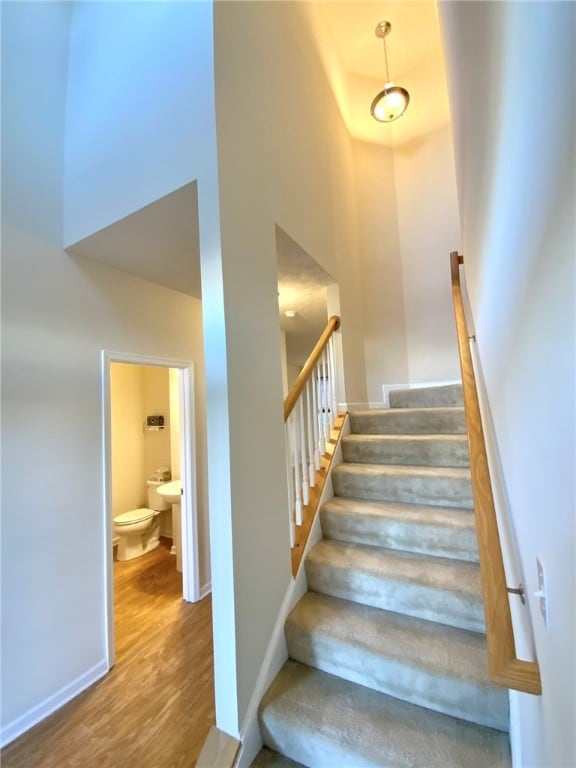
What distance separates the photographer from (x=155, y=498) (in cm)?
404

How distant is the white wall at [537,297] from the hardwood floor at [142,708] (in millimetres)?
1511

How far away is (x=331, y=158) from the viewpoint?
9.78 feet

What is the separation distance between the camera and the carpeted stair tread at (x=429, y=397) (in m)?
2.82

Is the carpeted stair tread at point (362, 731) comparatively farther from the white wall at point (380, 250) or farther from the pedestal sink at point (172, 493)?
the white wall at point (380, 250)

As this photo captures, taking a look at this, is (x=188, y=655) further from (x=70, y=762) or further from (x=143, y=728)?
(x=70, y=762)

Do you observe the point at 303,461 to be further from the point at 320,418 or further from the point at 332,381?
the point at 332,381

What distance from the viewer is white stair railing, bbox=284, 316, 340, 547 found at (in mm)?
1936

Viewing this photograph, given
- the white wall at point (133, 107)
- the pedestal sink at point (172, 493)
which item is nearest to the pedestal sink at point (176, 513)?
the pedestal sink at point (172, 493)

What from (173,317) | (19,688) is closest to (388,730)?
(19,688)

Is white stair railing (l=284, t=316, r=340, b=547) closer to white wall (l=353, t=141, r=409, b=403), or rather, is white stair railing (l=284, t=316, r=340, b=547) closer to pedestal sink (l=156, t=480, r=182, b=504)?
white wall (l=353, t=141, r=409, b=403)

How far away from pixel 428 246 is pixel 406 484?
2.80m

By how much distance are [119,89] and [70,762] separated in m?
3.43

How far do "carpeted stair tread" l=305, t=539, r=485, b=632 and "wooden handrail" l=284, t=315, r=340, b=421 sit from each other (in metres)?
0.87

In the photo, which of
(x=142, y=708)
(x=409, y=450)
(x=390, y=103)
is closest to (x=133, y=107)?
(x=390, y=103)
